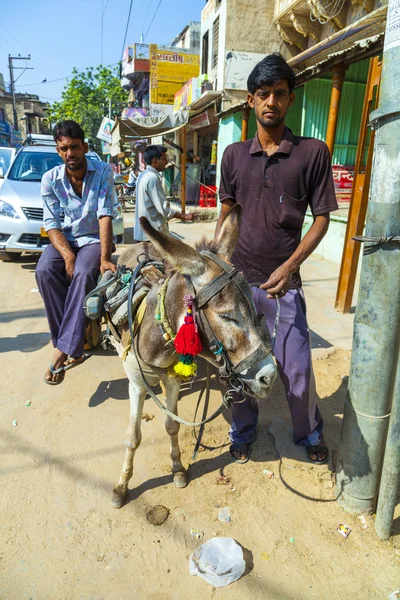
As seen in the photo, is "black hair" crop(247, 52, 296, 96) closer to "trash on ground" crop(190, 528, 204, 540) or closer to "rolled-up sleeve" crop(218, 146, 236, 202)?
"rolled-up sleeve" crop(218, 146, 236, 202)

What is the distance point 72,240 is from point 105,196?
0.57 metres

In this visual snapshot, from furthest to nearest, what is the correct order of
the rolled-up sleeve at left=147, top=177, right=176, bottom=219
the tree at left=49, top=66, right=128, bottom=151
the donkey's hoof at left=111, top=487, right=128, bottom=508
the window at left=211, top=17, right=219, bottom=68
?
the tree at left=49, top=66, right=128, bottom=151 → the window at left=211, top=17, right=219, bottom=68 → the rolled-up sleeve at left=147, top=177, right=176, bottom=219 → the donkey's hoof at left=111, top=487, right=128, bottom=508

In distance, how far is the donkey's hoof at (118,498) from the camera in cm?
238

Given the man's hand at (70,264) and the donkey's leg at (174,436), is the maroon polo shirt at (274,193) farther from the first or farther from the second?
the man's hand at (70,264)

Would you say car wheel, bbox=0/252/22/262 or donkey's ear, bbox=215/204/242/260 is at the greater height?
donkey's ear, bbox=215/204/242/260

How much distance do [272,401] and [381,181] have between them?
2.26 meters

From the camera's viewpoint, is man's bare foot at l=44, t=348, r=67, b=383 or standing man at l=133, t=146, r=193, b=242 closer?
man's bare foot at l=44, t=348, r=67, b=383

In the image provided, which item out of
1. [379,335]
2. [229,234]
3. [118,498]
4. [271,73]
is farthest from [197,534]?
[271,73]

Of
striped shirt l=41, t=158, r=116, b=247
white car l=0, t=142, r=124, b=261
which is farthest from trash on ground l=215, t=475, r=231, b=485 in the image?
white car l=0, t=142, r=124, b=261

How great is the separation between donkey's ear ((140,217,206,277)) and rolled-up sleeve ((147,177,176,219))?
12.9ft

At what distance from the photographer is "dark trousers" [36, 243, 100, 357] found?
3.38 meters

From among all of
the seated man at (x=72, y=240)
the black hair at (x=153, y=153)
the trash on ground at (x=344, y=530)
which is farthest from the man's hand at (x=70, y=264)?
the trash on ground at (x=344, y=530)

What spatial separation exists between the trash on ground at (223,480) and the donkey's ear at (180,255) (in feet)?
5.28

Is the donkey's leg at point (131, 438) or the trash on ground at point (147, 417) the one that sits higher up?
the donkey's leg at point (131, 438)
